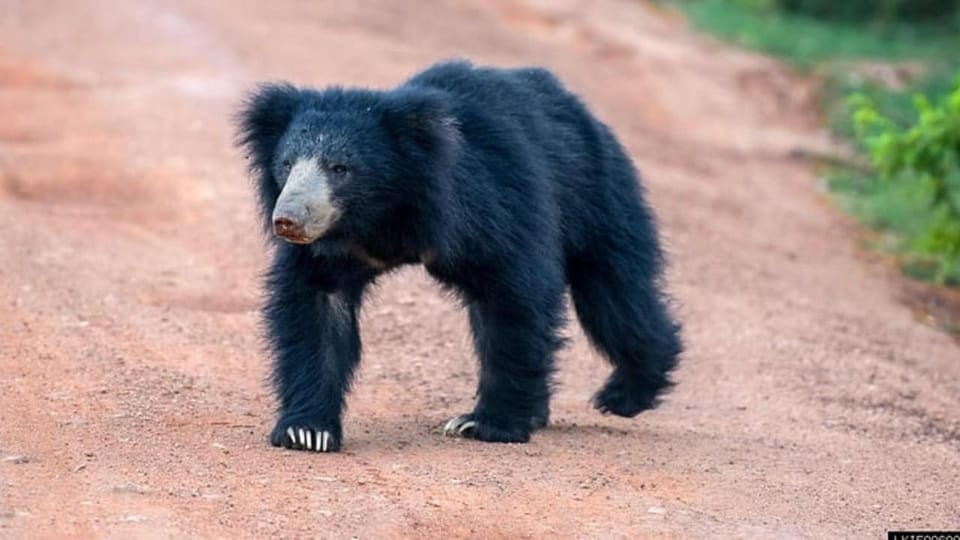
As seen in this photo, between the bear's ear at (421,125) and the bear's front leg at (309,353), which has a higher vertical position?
the bear's ear at (421,125)

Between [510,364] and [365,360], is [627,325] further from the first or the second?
[365,360]

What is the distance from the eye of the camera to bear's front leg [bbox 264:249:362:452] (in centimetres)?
598

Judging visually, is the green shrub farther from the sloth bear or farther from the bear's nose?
the bear's nose

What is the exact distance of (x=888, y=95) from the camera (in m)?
17.8

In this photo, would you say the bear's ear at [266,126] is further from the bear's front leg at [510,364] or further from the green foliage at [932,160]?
the green foliage at [932,160]

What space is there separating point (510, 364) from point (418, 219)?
2.09 feet

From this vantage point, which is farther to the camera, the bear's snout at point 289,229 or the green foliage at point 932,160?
the green foliage at point 932,160

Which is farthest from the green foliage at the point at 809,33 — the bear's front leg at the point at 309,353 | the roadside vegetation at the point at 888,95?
the bear's front leg at the point at 309,353

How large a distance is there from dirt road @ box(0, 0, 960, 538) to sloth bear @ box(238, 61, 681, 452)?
228 millimetres

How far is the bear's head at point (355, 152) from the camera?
583 cm

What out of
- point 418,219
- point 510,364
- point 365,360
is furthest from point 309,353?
point 365,360

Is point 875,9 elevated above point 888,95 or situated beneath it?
elevated above

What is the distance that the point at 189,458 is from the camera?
18.5 ft

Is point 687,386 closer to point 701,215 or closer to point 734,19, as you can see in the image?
point 701,215
